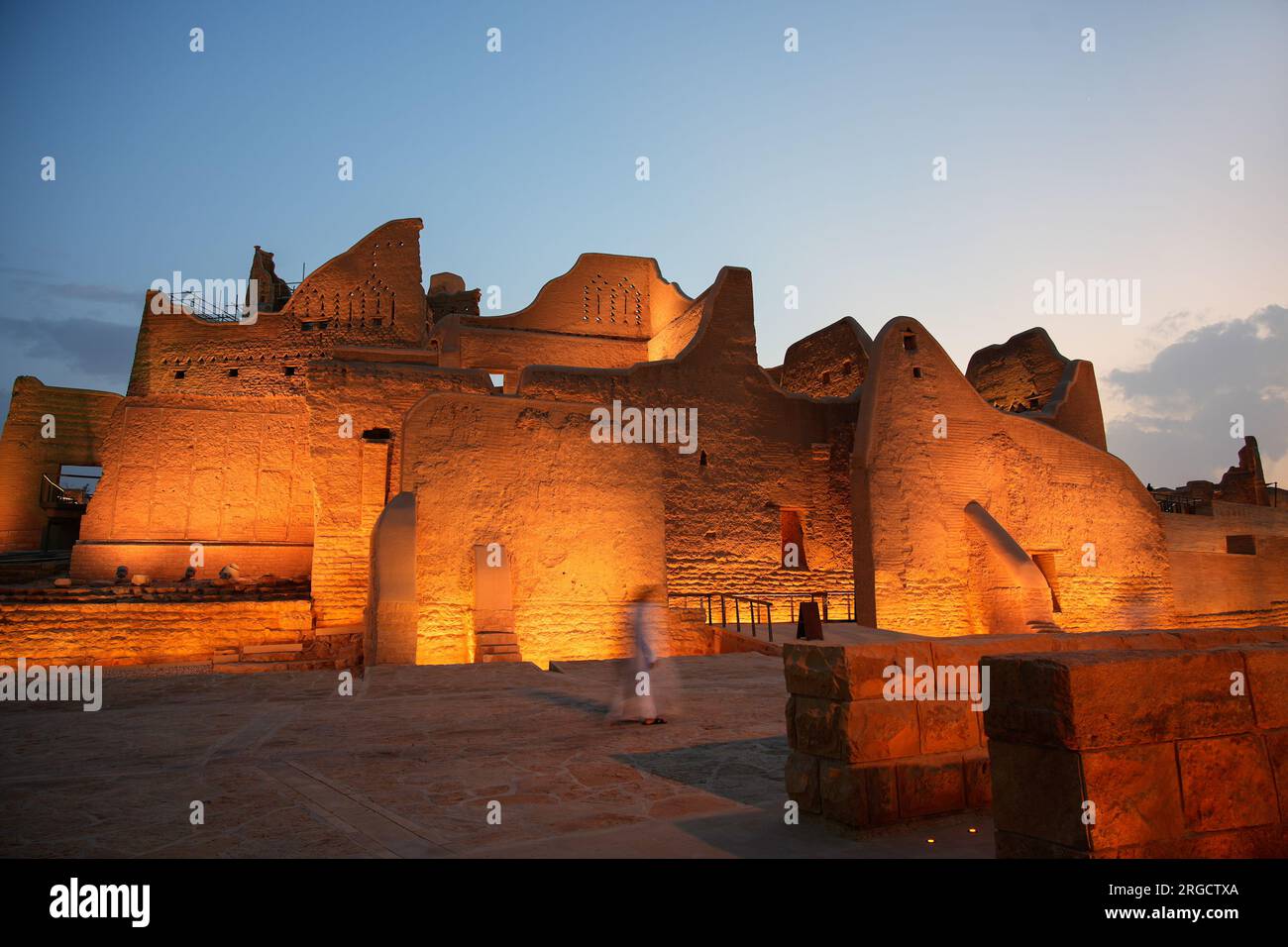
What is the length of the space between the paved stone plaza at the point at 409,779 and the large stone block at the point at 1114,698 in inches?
28.3

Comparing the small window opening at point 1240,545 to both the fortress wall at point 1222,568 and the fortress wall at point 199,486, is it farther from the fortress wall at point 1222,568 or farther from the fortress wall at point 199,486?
the fortress wall at point 199,486

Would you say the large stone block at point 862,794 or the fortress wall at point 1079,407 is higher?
the fortress wall at point 1079,407

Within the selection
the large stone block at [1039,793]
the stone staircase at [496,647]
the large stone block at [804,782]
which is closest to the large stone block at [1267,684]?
the large stone block at [1039,793]

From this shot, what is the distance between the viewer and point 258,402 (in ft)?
70.8

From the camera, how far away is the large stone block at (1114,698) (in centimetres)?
256

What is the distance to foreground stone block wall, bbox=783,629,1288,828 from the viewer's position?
342cm

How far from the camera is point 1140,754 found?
2.62 m

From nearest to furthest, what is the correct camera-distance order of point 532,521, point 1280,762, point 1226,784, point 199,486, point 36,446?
point 1226,784 < point 1280,762 < point 532,521 < point 199,486 < point 36,446

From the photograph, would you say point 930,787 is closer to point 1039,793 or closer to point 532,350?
point 1039,793

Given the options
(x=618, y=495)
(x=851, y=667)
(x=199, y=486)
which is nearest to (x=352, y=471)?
(x=618, y=495)

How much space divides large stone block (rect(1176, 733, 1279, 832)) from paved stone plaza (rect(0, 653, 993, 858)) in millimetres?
729

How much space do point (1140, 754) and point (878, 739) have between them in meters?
1.09

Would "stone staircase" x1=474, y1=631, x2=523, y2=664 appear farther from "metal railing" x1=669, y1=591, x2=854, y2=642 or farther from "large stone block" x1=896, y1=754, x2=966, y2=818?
"large stone block" x1=896, y1=754, x2=966, y2=818
